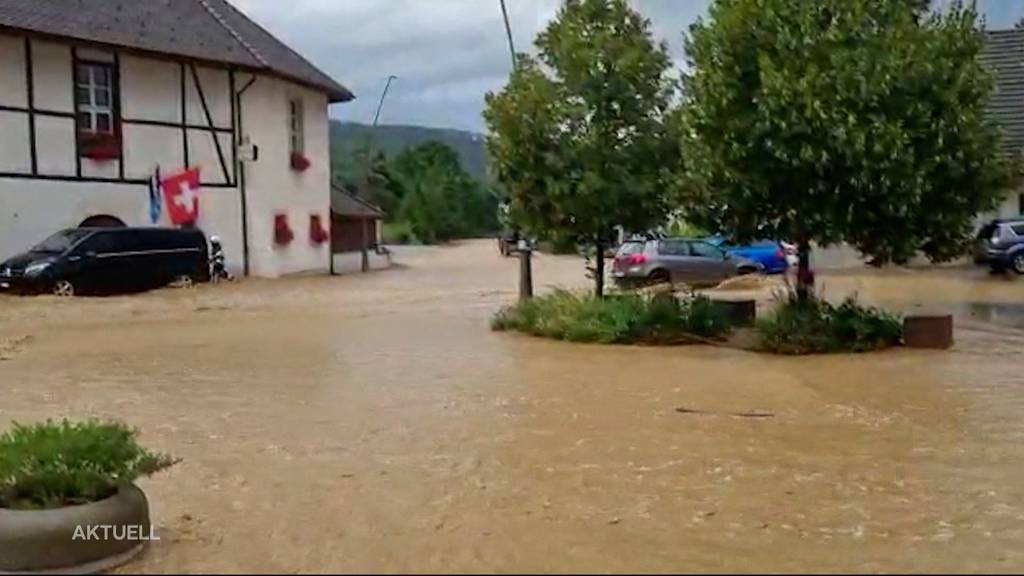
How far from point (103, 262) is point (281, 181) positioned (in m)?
9.25

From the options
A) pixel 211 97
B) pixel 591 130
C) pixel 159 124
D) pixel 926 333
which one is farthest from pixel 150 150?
pixel 926 333

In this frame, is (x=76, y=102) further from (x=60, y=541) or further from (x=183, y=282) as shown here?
(x=60, y=541)

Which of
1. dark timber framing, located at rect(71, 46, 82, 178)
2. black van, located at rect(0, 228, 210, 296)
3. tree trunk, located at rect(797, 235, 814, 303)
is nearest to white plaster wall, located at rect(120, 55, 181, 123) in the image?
dark timber framing, located at rect(71, 46, 82, 178)

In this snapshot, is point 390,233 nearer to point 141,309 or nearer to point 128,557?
point 141,309

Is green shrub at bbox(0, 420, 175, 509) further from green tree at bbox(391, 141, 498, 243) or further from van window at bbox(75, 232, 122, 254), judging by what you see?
green tree at bbox(391, 141, 498, 243)

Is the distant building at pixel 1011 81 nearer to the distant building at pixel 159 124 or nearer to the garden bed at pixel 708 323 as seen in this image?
the distant building at pixel 159 124

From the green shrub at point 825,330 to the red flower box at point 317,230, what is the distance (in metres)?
23.6

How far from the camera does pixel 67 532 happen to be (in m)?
5.14

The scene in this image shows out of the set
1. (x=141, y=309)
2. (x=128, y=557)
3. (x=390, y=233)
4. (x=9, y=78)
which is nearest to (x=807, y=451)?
(x=128, y=557)

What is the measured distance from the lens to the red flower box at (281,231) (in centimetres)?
3534

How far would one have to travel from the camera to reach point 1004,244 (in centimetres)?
3178

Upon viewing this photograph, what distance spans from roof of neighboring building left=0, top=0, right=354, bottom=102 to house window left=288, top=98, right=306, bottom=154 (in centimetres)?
92

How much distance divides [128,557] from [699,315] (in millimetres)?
12638

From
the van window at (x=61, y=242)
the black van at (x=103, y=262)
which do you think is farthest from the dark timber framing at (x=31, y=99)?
the black van at (x=103, y=262)
